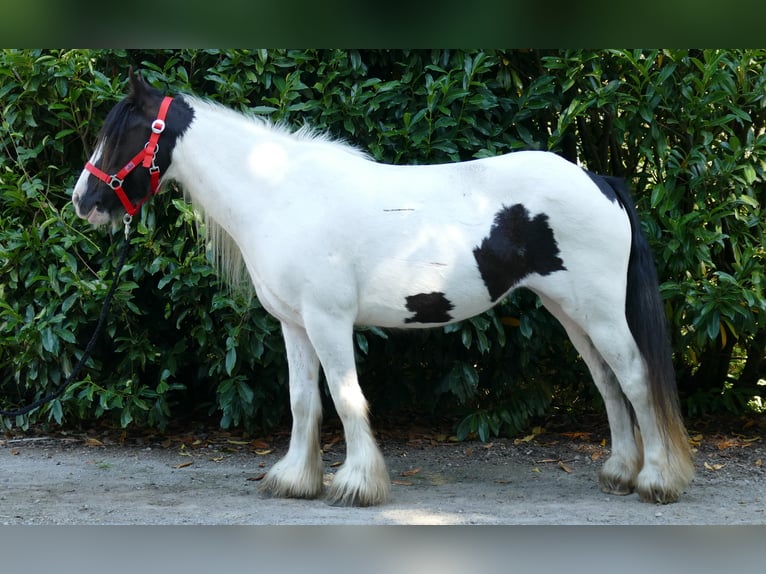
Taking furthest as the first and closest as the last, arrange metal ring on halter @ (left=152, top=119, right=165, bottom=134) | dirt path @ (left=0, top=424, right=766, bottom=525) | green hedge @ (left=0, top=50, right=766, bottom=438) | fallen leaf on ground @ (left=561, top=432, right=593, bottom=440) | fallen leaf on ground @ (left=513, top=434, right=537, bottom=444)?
fallen leaf on ground @ (left=561, top=432, right=593, bottom=440) → fallen leaf on ground @ (left=513, top=434, right=537, bottom=444) → green hedge @ (left=0, top=50, right=766, bottom=438) → metal ring on halter @ (left=152, top=119, right=165, bottom=134) → dirt path @ (left=0, top=424, right=766, bottom=525)

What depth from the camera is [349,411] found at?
4230 millimetres

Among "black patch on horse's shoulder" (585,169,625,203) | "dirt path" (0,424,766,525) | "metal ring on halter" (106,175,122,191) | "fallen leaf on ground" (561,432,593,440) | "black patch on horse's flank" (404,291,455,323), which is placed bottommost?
"dirt path" (0,424,766,525)

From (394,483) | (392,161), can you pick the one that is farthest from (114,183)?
(394,483)

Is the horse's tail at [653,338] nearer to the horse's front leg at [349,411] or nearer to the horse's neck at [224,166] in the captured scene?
the horse's front leg at [349,411]

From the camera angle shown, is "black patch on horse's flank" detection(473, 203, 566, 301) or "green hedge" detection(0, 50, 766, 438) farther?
"green hedge" detection(0, 50, 766, 438)

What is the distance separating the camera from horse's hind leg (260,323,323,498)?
4.49 metres

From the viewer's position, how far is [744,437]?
20.0 ft

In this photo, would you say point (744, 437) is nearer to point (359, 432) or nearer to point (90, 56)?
point (359, 432)

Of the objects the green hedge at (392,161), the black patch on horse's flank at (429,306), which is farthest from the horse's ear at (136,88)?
the black patch on horse's flank at (429,306)

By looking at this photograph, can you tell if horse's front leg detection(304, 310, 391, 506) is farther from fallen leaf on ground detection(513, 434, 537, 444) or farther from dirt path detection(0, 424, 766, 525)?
fallen leaf on ground detection(513, 434, 537, 444)

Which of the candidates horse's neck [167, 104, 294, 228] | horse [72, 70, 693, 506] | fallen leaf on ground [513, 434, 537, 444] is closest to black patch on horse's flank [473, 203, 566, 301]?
horse [72, 70, 693, 506]

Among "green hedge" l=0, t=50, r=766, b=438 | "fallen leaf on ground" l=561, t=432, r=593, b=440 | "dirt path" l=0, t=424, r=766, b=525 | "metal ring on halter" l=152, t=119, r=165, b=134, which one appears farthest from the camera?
"fallen leaf on ground" l=561, t=432, r=593, b=440

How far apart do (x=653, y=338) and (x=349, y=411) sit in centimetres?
163

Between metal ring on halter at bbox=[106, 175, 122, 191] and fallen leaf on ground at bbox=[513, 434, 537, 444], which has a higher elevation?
metal ring on halter at bbox=[106, 175, 122, 191]
